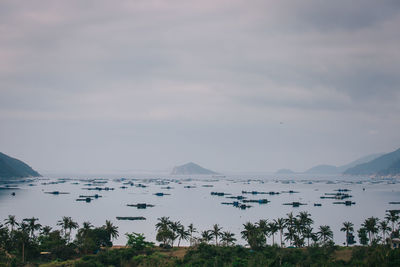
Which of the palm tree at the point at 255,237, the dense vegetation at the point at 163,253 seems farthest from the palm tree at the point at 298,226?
the palm tree at the point at 255,237

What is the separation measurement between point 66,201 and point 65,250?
78.4m

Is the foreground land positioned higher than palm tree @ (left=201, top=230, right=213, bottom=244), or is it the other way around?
the foreground land

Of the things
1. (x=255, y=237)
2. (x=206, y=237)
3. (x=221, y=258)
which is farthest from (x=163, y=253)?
(x=255, y=237)

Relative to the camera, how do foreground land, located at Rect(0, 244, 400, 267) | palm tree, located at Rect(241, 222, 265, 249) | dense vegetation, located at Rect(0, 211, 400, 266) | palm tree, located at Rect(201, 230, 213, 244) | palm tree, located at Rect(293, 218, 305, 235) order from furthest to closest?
palm tree, located at Rect(293, 218, 305, 235), palm tree, located at Rect(201, 230, 213, 244), palm tree, located at Rect(241, 222, 265, 249), dense vegetation, located at Rect(0, 211, 400, 266), foreground land, located at Rect(0, 244, 400, 267)

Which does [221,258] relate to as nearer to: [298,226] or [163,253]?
[163,253]

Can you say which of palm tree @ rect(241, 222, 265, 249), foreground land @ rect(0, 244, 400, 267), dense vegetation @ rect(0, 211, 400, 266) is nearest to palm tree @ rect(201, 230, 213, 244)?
dense vegetation @ rect(0, 211, 400, 266)

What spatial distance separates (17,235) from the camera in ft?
129

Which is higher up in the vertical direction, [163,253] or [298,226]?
[298,226]

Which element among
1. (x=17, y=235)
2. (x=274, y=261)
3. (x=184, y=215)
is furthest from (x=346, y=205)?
(x=17, y=235)

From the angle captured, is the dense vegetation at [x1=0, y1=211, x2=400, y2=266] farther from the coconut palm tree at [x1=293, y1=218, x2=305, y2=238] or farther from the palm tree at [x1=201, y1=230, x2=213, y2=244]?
the palm tree at [x1=201, y1=230, x2=213, y2=244]

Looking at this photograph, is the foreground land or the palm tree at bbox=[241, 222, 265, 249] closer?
the foreground land

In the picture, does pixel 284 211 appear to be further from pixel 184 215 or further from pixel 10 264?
pixel 10 264

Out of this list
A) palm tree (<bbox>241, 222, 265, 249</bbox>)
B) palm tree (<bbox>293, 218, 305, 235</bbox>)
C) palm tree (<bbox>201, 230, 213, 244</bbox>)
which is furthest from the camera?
palm tree (<bbox>293, 218, 305, 235</bbox>)

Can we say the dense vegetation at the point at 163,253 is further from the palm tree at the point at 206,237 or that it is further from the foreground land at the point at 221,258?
the palm tree at the point at 206,237
